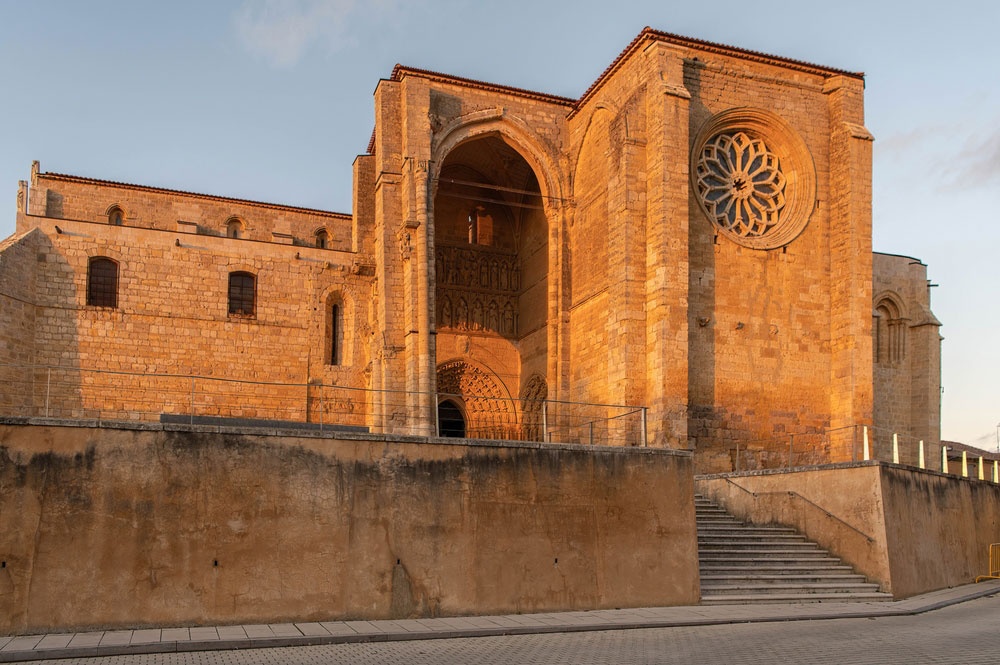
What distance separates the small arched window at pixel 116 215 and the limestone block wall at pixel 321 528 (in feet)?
54.6

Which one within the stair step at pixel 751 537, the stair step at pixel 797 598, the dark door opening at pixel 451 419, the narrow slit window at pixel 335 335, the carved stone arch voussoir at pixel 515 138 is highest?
the carved stone arch voussoir at pixel 515 138

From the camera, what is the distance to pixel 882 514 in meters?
13.8

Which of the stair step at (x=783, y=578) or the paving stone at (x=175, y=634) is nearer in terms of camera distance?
the paving stone at (x=175, y=634)

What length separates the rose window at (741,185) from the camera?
20844 millimetres

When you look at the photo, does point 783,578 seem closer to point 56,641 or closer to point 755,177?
point 56,641

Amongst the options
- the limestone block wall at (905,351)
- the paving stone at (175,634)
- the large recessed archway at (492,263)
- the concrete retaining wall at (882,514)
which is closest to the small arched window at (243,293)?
the large recessed archway at (492,263)

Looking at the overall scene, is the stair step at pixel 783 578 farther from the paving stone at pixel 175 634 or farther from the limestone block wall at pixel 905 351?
the limestone block wall at pixel 905 351

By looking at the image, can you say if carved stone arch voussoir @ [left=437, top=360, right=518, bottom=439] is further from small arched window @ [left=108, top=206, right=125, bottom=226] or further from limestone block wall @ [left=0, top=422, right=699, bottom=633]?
limestone block wall @ [left=0, top=422, right=699, bottom=633]

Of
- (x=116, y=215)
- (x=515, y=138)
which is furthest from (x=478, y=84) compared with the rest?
(x=116, y=215)

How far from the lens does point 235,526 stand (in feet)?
34.1

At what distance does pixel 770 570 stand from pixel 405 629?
6.15 metres

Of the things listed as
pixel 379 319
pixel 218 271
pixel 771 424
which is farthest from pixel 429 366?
pixel 771 424

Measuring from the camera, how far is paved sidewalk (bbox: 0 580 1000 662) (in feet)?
28.5

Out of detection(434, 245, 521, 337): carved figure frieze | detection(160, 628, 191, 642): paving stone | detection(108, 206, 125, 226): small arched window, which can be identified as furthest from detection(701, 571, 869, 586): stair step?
detection(108, 206, 125, 226): small arched window
